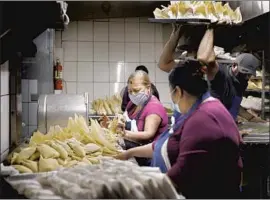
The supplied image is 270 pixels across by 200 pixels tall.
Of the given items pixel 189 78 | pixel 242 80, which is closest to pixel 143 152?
pixel 189 78

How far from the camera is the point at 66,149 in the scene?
1803 mm

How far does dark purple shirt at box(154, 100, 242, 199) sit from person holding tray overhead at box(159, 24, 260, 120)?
154mm

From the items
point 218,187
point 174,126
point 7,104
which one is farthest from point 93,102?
point 218,187

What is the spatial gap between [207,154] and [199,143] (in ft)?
0.16

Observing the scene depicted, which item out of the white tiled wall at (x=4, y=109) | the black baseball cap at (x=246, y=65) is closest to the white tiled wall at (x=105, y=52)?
the black baseball cap at (x=246, y=65)

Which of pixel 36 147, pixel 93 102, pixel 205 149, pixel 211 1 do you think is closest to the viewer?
pixel 205 149

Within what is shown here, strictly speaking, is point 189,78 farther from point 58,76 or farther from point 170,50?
point 58,76

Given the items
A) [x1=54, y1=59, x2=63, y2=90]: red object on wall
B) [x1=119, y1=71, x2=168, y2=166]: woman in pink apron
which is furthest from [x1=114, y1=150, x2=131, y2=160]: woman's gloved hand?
[x1=54, y1=59, x2=63, y2=90]: red object on wall

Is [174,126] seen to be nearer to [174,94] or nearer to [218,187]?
[174,94]

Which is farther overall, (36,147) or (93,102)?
(93,102)

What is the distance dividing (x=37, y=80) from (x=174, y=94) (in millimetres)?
1671

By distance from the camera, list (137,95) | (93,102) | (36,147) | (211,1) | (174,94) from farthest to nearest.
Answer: (93,102)
(137,95)
(211,1)
(36,147)
(174,94)

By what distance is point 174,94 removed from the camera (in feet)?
5.23

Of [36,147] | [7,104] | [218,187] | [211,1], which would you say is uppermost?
[211,1]
